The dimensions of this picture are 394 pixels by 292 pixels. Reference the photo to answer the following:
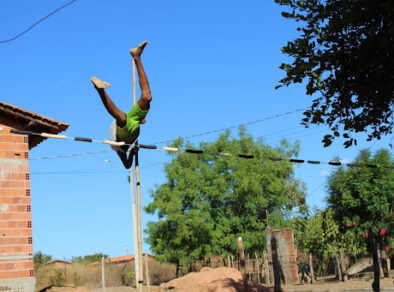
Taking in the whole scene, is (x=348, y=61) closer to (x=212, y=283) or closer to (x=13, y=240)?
(x=13, y=240)

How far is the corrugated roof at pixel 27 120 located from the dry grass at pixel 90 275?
11894 mm

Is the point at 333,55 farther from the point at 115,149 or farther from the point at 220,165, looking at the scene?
the point at 220,165

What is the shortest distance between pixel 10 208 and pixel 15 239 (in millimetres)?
784

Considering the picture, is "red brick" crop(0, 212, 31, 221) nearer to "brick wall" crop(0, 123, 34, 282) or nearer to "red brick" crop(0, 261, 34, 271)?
"brick wall" crop(0, 123, 34, 282)

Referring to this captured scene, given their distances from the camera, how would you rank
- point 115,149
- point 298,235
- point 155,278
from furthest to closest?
1. point 155,278
2. point 298,235
3. point 115,149

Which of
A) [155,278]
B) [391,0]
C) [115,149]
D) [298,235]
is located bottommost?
[155,278]

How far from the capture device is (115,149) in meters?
8.55

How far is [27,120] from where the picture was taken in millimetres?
13484

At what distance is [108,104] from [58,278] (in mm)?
19673

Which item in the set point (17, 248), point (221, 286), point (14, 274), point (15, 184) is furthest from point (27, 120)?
point (221, 286)

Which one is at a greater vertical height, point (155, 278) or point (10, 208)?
point (10, 208)

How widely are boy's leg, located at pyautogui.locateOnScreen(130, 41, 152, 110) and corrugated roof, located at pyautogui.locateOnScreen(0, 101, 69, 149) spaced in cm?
599

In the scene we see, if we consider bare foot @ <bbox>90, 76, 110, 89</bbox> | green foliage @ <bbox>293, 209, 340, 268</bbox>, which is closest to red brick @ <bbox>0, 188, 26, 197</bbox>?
bare foot @ <bbox>90, 76, 110, 89</bbox>

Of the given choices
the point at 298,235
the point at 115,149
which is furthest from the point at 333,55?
the point at 298,235
